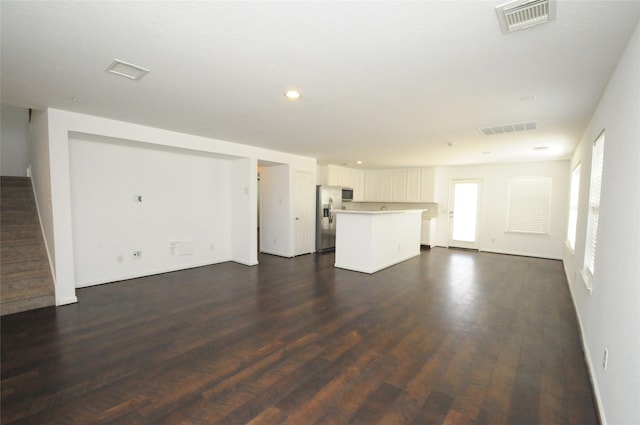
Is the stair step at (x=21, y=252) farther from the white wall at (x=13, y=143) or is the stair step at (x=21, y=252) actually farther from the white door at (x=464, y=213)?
the white door at (x=464, y=213)

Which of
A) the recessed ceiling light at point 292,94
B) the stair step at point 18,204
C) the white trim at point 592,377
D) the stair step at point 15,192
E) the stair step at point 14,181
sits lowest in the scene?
the white trim at point 592,377

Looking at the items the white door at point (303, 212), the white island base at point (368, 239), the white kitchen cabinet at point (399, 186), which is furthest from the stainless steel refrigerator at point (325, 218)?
the white kitchen cabinet at point (399, 186)

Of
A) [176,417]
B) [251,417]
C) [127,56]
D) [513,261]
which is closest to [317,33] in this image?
[127,56]

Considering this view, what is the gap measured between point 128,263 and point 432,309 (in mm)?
4777

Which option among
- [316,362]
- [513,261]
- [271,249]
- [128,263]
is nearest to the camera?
[316,362]

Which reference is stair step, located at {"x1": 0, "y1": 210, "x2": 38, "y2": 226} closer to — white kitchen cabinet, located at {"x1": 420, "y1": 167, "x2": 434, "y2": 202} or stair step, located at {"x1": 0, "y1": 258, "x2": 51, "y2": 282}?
stair step, located at {"x1": 0, "y1": 258, "x2": 51, "y2": 282}

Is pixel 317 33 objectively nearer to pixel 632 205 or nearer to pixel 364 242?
pixel 632 205

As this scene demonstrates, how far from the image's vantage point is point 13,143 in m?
5.62

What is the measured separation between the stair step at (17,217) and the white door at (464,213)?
30.3 ft

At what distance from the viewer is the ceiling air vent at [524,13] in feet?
4.98

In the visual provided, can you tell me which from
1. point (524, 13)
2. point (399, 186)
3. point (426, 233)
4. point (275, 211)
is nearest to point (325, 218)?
point (275, 211)

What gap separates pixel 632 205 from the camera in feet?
5.23

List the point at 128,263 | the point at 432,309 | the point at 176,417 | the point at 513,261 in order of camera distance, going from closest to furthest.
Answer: the point at 176,417
the point at 432,309
the point at 128,263
the point at 513,261

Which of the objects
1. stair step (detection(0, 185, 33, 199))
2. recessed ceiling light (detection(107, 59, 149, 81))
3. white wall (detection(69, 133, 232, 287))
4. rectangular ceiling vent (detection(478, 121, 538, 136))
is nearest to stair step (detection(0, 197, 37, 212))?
stair step (detection(0, 185, 33, 199))
